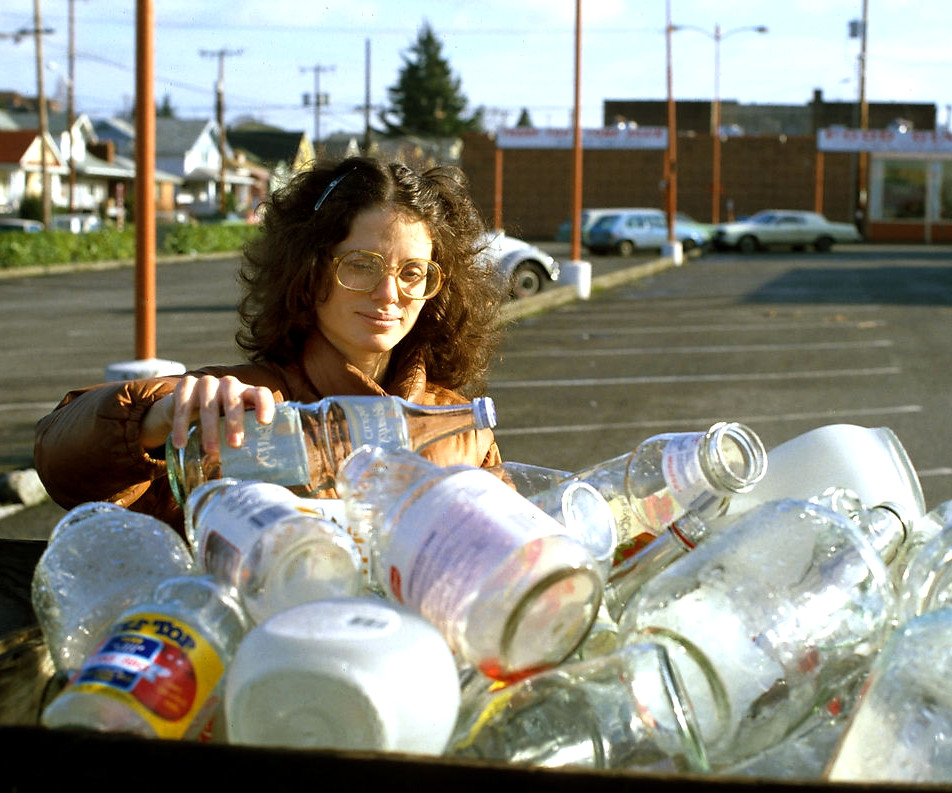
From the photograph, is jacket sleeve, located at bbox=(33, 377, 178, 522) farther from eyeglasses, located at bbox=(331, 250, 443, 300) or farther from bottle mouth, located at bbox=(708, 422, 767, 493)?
bottle mouth, located at bbox=(708, 422, 767, 493)

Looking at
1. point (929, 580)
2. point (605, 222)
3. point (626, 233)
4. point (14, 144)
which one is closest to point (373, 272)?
point (929, 580)

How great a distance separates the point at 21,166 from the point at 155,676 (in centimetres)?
6735

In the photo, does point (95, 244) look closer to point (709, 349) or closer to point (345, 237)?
point (709, 349)

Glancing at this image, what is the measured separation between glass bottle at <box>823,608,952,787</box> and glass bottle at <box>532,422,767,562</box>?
0.57 meters

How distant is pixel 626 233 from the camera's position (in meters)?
39.4

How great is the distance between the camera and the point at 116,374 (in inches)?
303

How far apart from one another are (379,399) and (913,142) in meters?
55.0

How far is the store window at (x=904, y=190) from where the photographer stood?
5169 centimetres

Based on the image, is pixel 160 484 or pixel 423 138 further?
pixel 423 138

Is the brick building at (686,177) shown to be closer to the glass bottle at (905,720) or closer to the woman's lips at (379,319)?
the woman's lips at (379,319)

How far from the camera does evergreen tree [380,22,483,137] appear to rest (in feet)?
293

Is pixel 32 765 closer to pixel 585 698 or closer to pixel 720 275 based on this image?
pixel 585 698

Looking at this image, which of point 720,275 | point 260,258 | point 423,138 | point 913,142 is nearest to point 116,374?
point 260,258

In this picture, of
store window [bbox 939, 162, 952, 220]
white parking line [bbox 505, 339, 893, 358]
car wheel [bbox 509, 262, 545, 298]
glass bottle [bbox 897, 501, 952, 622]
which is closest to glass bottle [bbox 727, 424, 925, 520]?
glass bottle [bbox 897, 501, 952, 622]
